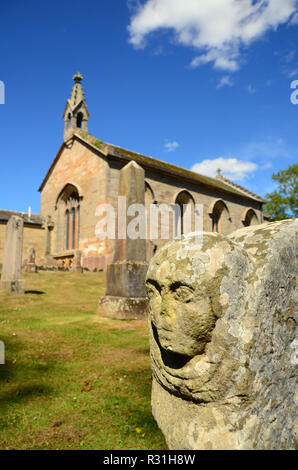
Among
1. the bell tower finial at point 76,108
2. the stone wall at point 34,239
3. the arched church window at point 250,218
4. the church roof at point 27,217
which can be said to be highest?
the bell tower finial at point 76,108

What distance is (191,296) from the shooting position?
1649 millimetres

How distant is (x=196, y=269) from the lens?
5.45 feet

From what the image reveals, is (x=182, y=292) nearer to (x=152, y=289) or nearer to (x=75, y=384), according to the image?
(x=152, y=289)

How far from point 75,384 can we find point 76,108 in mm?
20347

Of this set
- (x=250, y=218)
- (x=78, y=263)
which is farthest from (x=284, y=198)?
(x=78, y=263)

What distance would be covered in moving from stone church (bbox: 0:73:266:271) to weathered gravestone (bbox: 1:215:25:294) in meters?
6.40

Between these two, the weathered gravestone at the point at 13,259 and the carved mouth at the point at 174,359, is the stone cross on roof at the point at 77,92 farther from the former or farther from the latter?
the carved mouth at the point at 174,359

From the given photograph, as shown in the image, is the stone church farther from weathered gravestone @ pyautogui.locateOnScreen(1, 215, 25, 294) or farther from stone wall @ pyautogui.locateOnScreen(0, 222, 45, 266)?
weathered gravestone @ pyautogui.locateOnScreen(1, 215, 25, 294)

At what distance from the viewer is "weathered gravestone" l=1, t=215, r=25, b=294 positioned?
909cm

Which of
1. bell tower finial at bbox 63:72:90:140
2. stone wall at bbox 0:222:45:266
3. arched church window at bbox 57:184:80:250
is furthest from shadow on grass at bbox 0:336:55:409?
stone wall at bbox 0:222:45:266

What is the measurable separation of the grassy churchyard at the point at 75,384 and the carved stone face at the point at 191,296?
2.91 feet

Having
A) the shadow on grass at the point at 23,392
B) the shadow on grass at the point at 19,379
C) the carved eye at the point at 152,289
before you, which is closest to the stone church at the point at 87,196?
the shadow on grass at the point at 19,379

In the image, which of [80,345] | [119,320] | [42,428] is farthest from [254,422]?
[119,320]

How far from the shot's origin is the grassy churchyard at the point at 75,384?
2164mm
